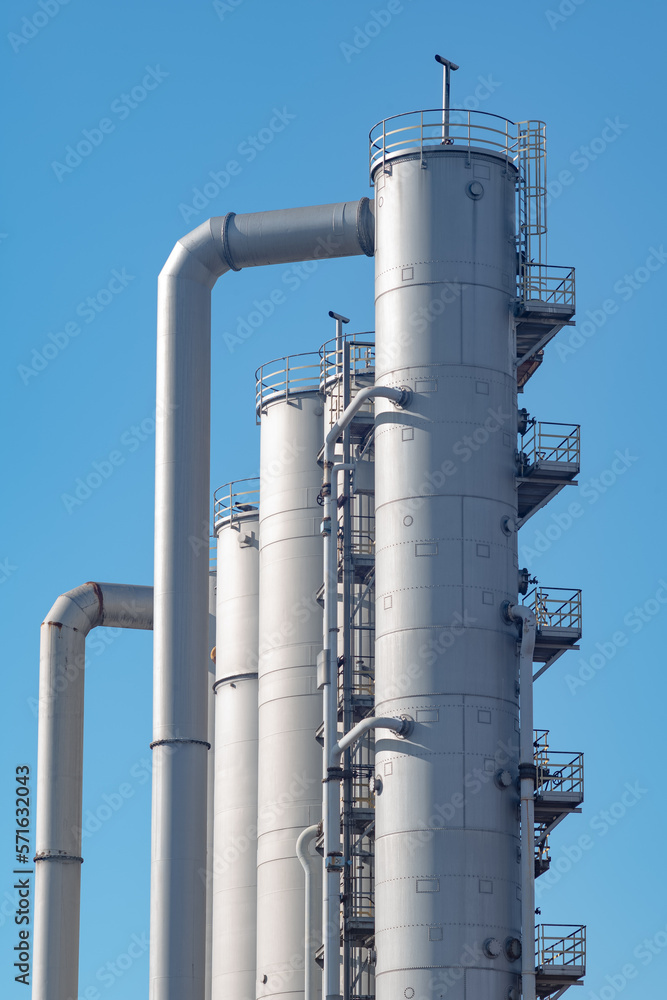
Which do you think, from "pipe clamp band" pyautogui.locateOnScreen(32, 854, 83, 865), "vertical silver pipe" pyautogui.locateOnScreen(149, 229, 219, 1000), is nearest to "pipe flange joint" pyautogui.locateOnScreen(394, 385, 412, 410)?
"vertical silver pipe" pyautogui.locateOnScreen(149, 229, 219, 1000)

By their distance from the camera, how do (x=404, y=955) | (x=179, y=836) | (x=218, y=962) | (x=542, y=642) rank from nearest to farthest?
(x=404, y=955) < (x=542, y=642) < (x=179, y=836) < (x=218, y=962)

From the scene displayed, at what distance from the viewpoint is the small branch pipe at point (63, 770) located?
51781 mm

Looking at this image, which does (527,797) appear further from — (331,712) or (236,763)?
(236,763)

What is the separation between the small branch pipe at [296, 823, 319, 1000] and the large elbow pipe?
2633 millimetres

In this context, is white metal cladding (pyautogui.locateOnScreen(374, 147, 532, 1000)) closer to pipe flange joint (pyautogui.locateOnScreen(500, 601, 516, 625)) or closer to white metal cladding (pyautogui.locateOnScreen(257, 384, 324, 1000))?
pipe flange joint (pyautogui.locateOnScreen(500, 601, 516, 625))

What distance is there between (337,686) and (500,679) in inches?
173

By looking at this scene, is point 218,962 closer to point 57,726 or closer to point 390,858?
point 57,726

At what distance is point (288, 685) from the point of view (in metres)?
49.1

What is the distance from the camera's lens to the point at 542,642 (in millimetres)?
41250

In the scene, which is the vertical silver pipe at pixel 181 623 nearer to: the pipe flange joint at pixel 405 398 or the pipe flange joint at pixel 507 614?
the pipe flange joint at pixel 405 398

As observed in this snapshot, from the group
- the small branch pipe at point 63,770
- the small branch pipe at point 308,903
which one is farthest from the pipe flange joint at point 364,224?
the small branch pipe at point 63,770

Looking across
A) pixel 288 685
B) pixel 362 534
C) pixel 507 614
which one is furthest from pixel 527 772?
pixel 288 685

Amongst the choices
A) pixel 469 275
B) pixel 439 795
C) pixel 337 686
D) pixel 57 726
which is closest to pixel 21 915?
pixel 57 726

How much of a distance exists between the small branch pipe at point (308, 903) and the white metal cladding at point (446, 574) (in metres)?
5.80
